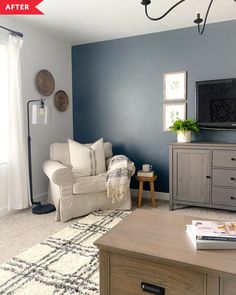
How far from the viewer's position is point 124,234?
1410mm

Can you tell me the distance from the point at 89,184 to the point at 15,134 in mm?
1051

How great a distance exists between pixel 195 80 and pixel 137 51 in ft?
3.11

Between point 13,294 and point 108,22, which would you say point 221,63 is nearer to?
point 108,22

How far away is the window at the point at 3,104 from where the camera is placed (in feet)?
10.1

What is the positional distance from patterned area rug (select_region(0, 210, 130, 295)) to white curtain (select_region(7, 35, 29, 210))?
88cm

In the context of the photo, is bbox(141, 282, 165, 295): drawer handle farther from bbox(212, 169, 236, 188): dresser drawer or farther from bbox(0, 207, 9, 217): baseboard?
bbox(0, 207, 9, 217): baseboard

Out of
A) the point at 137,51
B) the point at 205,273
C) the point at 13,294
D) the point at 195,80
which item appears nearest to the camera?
the point at 205,273

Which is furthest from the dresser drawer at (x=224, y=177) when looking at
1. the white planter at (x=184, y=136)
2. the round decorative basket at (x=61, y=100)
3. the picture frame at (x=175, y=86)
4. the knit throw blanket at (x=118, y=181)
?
the round decorative basket at (x=61, y=100)

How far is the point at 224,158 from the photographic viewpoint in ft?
9.91

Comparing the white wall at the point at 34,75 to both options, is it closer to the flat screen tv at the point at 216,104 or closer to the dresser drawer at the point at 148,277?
the flat screen tv at the point at 216,104

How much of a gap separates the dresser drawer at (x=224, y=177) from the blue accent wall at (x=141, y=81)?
53cm

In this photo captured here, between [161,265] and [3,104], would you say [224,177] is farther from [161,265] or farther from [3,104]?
[3,104]

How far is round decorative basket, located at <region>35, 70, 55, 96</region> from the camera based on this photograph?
11.7ft

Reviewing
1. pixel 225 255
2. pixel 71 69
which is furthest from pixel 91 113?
pixel 225 255
